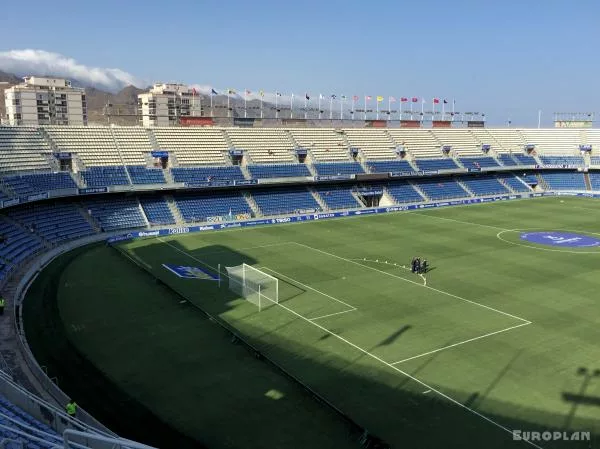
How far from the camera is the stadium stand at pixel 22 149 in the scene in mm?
50938

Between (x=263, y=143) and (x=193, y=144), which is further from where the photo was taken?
(x=263, y=143)

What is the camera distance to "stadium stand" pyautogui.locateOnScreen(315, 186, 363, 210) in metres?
69.4

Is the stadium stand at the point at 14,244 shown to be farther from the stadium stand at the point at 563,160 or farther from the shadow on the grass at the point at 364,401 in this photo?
the stadium stand at the point at 563,160

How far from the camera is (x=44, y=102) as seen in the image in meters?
156

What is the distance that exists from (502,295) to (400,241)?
57.5ft

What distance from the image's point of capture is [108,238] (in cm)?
4981

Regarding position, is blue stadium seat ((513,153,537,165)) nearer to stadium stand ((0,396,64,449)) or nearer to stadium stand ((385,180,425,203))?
stadium stand ((385,180,425,203))

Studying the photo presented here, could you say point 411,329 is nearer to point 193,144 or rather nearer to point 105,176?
point 105,176

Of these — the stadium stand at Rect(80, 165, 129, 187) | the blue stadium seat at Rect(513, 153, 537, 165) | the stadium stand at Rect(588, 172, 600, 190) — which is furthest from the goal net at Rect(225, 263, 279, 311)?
the stadium stand at Rect(588, 172, 600, 190)

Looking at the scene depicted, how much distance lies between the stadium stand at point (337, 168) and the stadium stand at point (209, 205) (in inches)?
511

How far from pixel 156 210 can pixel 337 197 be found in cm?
2464

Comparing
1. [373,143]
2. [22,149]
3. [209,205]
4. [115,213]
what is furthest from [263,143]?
[22,149]

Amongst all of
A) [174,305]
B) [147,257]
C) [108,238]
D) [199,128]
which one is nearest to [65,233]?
[108,238]

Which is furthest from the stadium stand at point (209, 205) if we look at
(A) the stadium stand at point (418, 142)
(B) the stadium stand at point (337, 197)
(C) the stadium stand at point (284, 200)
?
(A) the stadium stand at point (418, 142)
